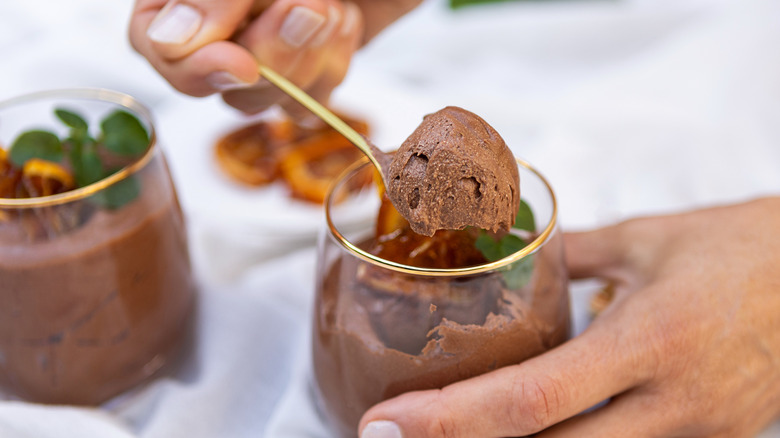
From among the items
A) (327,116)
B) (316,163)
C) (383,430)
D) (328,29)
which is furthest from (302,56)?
(316,163)

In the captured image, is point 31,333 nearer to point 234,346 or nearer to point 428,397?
point 234,346

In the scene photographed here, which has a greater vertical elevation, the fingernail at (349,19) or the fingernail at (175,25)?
the fingernail at (175,25)

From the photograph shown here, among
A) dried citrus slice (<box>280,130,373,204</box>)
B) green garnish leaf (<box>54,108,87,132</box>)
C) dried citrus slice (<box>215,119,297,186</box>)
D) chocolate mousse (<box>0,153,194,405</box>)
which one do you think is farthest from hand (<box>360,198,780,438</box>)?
dried citrus slice (<box>215,119,297,186</box>)

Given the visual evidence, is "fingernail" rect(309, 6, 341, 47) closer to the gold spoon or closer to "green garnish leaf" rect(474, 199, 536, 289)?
the gold spoon

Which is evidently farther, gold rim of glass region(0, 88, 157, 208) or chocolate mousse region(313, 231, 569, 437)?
gold rim of glass region(0, 88, 157, 208)

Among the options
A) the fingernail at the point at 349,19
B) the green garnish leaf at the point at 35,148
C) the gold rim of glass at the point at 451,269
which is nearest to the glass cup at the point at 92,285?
the green garnish leaf at the point at 35,148

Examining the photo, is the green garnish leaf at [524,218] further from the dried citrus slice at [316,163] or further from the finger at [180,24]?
the dried citrus slice at [316,163]
